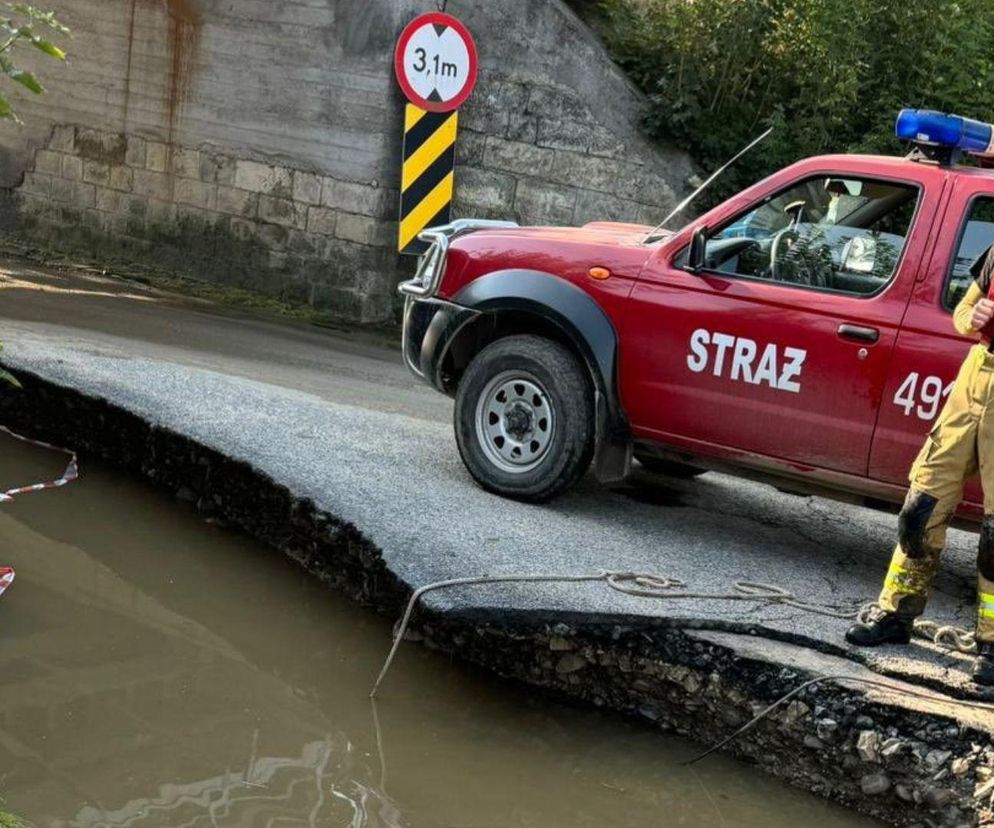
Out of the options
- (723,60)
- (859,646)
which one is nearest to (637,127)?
(723,60)

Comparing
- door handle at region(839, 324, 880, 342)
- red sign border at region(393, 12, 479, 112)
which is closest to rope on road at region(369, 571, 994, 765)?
door handle at region(839, 324, 880, 342)

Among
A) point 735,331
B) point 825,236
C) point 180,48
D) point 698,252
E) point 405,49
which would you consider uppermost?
point 405,49

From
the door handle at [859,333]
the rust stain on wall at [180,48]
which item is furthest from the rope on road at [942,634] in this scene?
the rust stain on wall at [180,48]

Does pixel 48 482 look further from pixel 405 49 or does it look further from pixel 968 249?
pixel 405 49

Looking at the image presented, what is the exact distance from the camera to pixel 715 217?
5871 millimetres

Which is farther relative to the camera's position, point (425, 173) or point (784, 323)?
point (425, 173)

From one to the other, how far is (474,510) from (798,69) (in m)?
6.94

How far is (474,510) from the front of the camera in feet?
19.6

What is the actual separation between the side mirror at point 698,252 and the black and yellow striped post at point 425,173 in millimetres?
5854

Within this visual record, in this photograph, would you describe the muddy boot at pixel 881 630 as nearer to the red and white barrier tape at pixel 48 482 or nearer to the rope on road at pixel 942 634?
the rope on road at pixel 942 634

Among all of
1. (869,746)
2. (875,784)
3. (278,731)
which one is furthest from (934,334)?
(278,731)

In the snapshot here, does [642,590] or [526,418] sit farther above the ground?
[526,418]

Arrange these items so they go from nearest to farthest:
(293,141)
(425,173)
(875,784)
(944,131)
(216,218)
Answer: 1. (875,784)
2. (944,131)
3. (425,173)
4. (293,141)
5. (216,218)

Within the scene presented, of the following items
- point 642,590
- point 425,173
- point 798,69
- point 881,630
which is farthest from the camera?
point 425,173
